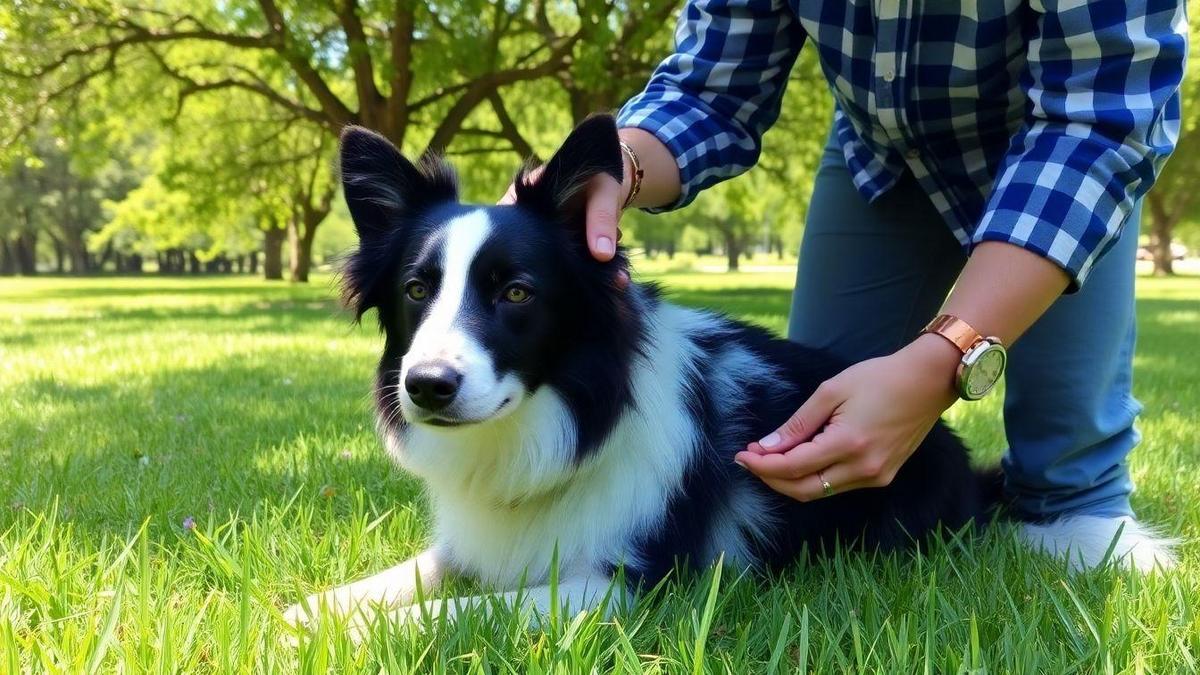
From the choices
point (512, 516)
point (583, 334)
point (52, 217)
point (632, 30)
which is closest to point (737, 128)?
point (583, 334)

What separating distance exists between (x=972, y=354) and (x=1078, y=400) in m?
1.21

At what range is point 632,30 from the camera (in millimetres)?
15781

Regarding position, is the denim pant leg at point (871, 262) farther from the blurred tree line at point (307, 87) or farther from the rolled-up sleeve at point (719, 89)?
the blurred tree line at point (307, 87)

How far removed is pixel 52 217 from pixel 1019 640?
6265 centimetres

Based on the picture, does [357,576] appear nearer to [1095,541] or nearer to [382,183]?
[382,183]

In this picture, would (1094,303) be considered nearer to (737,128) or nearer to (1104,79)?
(1104,79)

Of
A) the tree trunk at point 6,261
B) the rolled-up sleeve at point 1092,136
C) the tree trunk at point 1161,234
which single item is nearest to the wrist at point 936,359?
the rolled-up sleeve at point 1092,136

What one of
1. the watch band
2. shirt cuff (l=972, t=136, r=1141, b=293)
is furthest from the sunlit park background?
shirt cuff (l=972, t=136, r=1141, b=293)

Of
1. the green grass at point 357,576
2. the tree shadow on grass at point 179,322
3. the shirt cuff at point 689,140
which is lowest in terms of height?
the tree shadow on grass at point 179,322

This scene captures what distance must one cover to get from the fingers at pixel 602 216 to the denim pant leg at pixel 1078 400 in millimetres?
1486

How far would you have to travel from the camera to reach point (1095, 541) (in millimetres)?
2779

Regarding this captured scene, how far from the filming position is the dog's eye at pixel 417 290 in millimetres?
2332

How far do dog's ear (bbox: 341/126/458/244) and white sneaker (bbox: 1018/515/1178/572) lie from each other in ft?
7.09

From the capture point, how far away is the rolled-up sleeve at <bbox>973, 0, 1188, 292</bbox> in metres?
1.95
